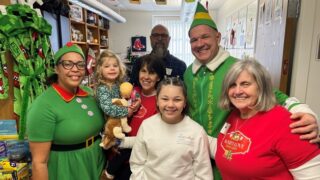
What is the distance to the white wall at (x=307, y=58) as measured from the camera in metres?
1.71

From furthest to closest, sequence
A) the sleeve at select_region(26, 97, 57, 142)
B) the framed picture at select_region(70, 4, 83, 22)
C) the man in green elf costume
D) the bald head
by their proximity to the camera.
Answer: the framed picture at select_region(70, 4, 83, 22), the bald head, the man in green elf costume, the sleeve at select_region(26, 97, 57, 142)

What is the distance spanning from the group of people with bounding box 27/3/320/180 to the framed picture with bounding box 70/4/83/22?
3.36 meters

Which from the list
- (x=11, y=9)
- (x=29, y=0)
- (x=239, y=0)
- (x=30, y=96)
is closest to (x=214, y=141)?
(x=30, y=96)

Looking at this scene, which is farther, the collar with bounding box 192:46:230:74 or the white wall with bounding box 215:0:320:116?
the white wall with bounding box 215:0:320:116

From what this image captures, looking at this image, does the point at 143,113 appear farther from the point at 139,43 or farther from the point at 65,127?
the point at 139,43

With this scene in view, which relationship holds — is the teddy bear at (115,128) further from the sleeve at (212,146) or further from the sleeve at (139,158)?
the sleeve at (212,146)

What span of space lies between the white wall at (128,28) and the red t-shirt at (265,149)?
6512mm

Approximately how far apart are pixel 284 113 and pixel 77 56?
45.2 inches

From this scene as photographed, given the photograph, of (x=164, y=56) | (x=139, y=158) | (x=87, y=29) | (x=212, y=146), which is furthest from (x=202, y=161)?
(x=87, y=29)

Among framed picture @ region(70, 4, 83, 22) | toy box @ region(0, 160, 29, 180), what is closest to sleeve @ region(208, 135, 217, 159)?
toy box @ region(0, 160, 29, 180)

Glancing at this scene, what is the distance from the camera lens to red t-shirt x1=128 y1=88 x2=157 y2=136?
1.64m

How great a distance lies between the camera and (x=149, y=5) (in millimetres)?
6434

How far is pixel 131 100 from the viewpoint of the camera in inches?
65.1

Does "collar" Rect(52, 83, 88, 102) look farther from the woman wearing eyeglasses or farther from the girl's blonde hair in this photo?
the girl's blonde hair
